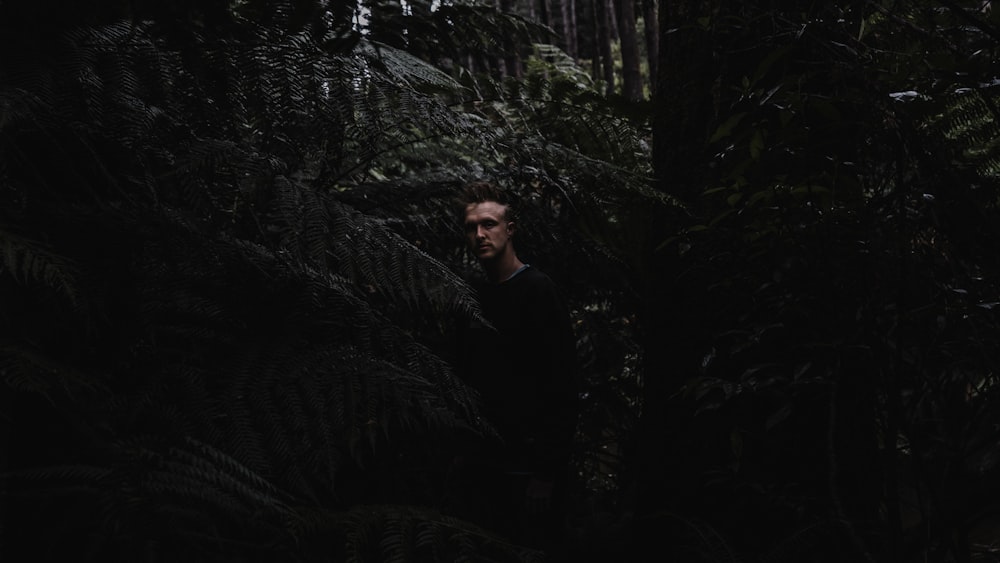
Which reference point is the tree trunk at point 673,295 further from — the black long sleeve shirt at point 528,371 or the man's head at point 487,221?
the man's head at point 487,221

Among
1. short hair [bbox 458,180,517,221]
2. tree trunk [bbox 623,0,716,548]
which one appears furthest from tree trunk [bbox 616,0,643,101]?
tree trunk [bbox 623,0,716,548]

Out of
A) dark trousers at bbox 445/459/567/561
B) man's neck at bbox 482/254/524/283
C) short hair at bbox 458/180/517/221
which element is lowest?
dark trousers at bbox 445/459/567/561

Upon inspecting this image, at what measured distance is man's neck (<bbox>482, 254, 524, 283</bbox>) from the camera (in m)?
2.90

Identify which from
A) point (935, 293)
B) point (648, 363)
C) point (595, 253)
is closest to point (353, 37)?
point (935, 293)

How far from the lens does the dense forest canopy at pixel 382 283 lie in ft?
3.88

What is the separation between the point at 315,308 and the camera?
1.55 metres

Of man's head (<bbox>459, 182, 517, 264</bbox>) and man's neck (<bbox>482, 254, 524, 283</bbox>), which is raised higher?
man's head (<bbox>459, 182, 517, 264</bbox>)

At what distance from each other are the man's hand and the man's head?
2.88 ft

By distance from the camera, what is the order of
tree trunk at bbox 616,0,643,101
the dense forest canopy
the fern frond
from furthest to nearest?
tree trunk at bbox 616,0,643,101, the dense forest canopy, the fern frond

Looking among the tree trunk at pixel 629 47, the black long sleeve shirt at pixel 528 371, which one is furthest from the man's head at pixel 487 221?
the tree trunk at pixel 629 47

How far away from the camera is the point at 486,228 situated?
112 inches

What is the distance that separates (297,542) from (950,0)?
62.8 inches

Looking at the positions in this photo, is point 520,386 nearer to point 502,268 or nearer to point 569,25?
point 502,268

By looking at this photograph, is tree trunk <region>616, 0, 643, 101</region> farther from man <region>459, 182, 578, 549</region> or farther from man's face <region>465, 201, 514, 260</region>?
man <region>459, 182, 578, 549</region>
